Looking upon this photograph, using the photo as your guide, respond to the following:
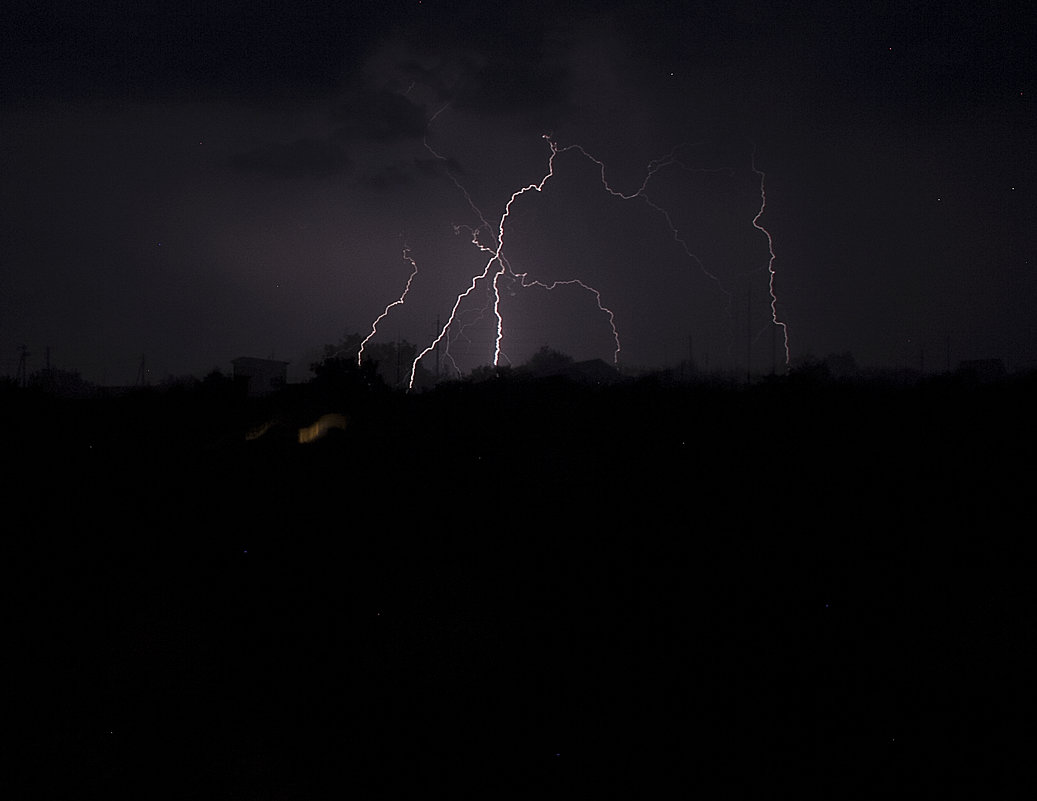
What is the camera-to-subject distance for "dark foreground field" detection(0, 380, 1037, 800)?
5629 mm

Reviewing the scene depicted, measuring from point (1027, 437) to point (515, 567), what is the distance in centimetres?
520

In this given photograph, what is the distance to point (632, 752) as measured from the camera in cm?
564

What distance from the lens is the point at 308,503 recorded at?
28.5 feet

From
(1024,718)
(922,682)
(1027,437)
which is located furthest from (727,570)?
(1027,437)

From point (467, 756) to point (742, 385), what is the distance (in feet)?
20.1

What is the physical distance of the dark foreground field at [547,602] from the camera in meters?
5.63

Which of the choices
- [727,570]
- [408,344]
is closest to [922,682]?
[727,570]

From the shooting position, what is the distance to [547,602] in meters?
7.12

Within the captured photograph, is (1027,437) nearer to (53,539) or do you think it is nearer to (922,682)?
(922,682)

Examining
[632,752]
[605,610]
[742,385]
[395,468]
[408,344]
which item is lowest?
[632,752]

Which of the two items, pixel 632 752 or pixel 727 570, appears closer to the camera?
pixel 632 752

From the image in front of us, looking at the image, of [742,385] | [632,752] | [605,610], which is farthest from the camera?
[742,385]

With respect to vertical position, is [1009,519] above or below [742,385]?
below

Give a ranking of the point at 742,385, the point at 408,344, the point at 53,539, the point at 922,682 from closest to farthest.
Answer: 1. the point at 922,682
2. the point at 53,539
3. the point at 742,385
4. the point at 408,344
